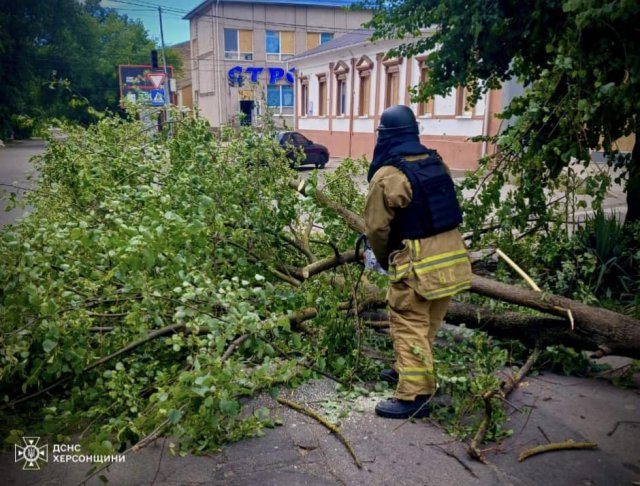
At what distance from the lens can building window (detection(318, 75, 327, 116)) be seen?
2920 centimetres

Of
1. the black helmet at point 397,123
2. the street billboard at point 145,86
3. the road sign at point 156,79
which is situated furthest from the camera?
the road sign at point 156,79

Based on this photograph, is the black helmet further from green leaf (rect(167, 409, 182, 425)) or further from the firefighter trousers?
green leaf (rect(167, 409, 182, 425))

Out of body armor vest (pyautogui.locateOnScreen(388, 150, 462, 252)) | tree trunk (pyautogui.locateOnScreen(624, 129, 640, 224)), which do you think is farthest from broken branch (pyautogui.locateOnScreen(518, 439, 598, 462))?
tree trunk (pyautogui.locateOnScreen(624, 129, 640, 224))

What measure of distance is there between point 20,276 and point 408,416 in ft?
6.73

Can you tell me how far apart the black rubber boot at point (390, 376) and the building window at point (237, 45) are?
40760 millimetres

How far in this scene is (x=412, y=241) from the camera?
312 centimetres

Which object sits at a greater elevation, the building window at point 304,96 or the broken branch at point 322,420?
the building window at point 304,96

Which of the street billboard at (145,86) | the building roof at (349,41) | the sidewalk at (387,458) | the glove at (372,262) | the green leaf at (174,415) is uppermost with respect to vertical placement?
the building roof at (349,41)

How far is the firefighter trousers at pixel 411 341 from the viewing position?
3092 mm

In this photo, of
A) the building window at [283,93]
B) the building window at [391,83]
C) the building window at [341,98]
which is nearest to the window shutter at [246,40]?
the building window at [283,93]

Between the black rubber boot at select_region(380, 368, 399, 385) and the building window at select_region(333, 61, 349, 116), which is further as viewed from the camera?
the building window at select_region(333, 61, 349, 116)

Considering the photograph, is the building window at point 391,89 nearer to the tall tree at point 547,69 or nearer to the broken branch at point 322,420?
the tall tree at point 547,69

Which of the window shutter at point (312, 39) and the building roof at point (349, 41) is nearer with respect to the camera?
the building roof at point (349, 41)

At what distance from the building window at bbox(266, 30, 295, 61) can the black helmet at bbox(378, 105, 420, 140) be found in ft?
134
